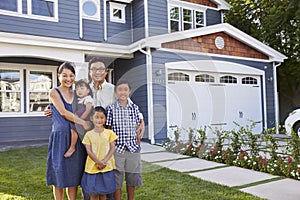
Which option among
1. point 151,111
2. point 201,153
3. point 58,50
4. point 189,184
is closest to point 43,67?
point 58,50

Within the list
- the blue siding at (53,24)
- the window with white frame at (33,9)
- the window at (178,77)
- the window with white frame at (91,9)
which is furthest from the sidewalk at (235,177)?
the window with white frame at (91,9)

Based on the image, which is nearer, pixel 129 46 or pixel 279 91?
pixel 129 46

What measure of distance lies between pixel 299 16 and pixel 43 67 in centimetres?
879

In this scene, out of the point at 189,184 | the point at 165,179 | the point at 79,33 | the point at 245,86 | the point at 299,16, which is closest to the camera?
the point at 189,184

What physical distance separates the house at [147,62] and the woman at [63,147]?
145 inches

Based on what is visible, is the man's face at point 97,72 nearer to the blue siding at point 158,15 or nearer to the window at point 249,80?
the blue siding at point 158,15

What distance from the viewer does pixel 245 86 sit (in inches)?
322

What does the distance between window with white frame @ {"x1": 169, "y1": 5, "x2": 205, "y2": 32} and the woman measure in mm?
6890

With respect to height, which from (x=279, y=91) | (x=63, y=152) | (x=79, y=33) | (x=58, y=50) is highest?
(x=79, y=33)

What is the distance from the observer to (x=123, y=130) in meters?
2.08

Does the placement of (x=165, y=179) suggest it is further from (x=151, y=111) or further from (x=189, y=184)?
(x=151, y=111)

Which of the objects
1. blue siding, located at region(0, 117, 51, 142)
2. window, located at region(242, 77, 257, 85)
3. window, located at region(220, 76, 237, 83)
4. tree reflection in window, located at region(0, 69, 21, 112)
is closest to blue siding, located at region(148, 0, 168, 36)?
window, located at region(220, 76, 237, 83)

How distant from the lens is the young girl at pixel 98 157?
6.30ft

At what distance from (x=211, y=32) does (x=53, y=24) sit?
14.2 ft
